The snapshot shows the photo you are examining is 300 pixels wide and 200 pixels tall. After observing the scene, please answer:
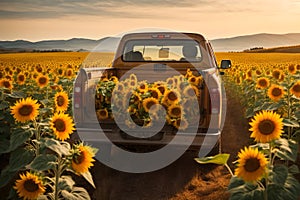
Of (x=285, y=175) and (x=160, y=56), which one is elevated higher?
(x=160, y=56)

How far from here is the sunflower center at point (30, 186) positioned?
378 cm

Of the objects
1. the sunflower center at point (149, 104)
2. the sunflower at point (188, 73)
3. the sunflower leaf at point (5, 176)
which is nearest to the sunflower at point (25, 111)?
the sunflower leaf at point (5, 176)

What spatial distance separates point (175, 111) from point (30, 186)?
2.78 meters

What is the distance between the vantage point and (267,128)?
12.5ft

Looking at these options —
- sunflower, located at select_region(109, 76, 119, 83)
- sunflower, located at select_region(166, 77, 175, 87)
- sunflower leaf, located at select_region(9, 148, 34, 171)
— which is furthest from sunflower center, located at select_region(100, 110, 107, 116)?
sunflower leaf, located at select_region(9, 148, 34, 171)

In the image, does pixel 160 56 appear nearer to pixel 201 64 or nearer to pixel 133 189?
pixel 201 64

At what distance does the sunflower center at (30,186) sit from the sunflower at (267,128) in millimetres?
1822

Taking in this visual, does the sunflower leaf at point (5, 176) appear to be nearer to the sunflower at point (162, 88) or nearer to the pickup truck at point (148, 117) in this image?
the pickup truck at point (148, 117)

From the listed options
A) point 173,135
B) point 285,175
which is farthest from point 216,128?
point 285,175

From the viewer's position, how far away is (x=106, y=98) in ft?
21.3

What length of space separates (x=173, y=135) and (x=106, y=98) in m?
1.17

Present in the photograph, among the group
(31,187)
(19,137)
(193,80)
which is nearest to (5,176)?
(19,137)

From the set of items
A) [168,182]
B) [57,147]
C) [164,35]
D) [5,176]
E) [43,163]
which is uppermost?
[164,35]

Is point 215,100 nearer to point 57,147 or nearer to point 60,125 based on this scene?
point 60,125
